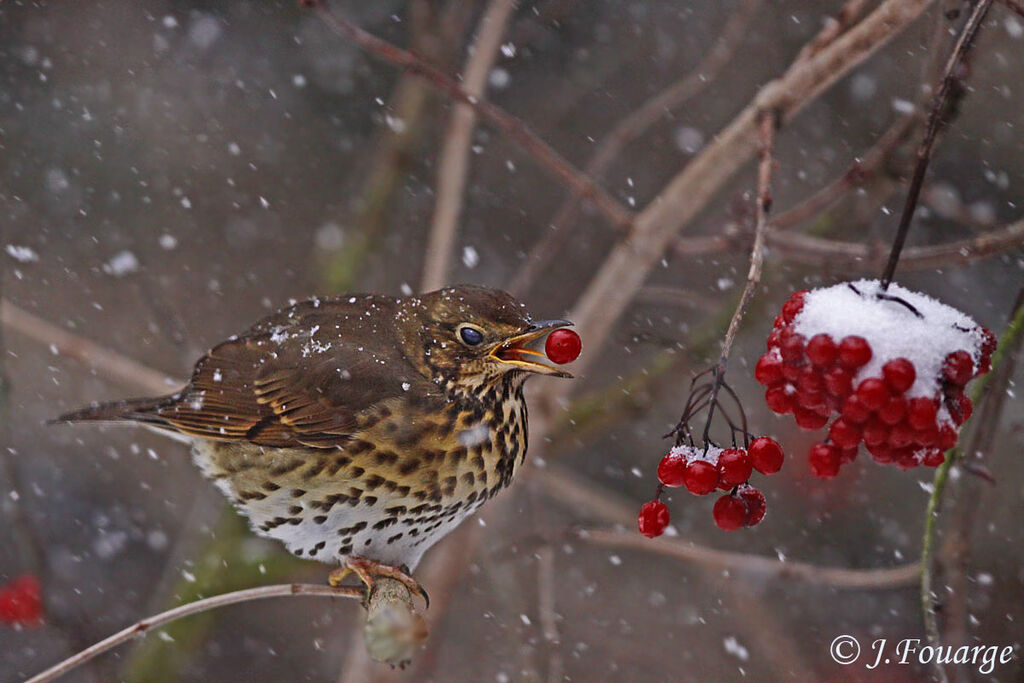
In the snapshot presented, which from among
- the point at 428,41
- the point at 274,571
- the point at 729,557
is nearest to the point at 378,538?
the point at 729,557

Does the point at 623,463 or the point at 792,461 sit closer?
the point at 792,461

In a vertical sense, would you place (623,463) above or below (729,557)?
above

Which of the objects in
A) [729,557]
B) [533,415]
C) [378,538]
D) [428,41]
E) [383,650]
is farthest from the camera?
[428,41]

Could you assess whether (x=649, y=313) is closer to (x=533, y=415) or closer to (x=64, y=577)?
(x=533, y=415)

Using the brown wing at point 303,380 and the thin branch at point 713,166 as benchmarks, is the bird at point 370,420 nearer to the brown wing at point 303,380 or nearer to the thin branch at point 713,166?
the brown wing at point 303,380

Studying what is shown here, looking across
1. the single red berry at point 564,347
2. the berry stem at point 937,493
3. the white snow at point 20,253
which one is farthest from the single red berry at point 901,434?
the white snow at point 20,253

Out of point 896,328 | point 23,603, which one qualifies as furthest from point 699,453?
point 23,603
